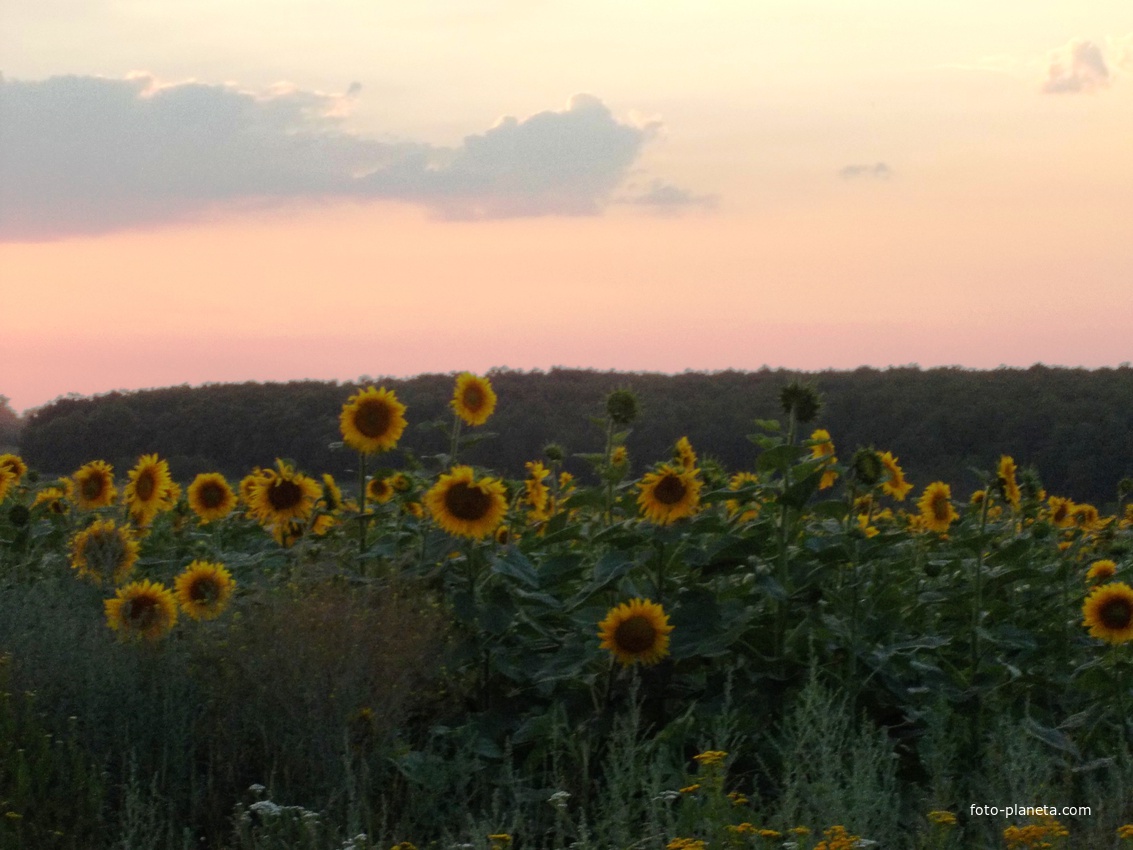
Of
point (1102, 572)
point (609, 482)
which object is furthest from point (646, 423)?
point (609, 482)

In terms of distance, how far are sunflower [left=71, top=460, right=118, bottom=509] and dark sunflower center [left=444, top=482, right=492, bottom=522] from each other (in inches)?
133

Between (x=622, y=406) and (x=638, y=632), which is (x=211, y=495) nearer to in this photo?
(x=622, y=406)

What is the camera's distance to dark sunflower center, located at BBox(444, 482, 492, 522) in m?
5.00

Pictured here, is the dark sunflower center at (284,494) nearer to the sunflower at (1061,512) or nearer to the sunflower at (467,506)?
the sunflower at (467,506)

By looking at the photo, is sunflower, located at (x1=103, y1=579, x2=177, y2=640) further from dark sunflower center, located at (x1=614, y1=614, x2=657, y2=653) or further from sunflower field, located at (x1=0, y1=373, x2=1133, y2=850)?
dark sunflower center, located at (x1=614, y1=614, x2=657, y2=653)

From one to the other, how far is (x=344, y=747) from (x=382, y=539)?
1.60 meters

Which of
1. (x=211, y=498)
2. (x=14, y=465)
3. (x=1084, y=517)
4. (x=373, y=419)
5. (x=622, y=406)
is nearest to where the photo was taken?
(x=622, y=406)

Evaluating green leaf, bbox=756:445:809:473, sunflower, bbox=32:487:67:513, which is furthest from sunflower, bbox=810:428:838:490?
sunflower, bbox=32:487:67:513

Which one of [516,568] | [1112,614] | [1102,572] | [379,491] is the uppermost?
[379,491]

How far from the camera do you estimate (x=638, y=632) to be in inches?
183

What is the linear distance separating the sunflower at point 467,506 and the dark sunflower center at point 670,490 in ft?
1.94

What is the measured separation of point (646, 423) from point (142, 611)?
13.4 metres

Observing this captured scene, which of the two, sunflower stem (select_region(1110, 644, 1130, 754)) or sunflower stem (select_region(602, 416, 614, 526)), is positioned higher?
sunflower stem (select_region(602, 416, 614, 526))

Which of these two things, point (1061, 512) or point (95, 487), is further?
point (1061, 512)
